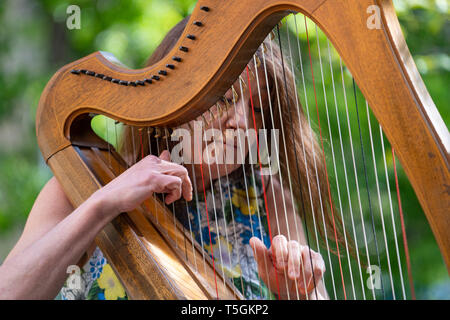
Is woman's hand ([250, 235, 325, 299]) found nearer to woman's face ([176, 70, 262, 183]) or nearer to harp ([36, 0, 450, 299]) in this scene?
harp ([36, 0, 450, 299])

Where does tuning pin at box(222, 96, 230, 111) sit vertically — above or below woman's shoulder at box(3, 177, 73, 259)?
above

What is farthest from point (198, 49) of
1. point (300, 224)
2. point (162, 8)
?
point (162, 8)

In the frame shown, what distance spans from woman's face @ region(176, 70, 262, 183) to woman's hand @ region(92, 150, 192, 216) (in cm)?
7

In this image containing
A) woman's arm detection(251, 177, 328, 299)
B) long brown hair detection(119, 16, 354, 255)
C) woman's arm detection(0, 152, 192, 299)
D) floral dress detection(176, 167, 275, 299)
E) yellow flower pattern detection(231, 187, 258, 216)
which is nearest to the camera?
woman's arm detection(0, 152, 192, 299)

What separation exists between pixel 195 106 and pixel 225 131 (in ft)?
0.58

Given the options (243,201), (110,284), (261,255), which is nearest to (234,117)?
(261,255)

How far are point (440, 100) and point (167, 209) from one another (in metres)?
1.35

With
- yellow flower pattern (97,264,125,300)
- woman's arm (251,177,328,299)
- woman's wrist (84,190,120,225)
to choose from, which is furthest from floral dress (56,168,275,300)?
woman's wrist (84,190,120,225)

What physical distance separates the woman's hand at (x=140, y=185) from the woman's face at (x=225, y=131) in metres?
0.07

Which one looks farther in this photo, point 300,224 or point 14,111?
point 14,111

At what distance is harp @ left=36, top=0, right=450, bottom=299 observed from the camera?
609 mm

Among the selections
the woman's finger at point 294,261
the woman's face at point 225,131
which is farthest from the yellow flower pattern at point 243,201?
the woman's finger at point 294,261
